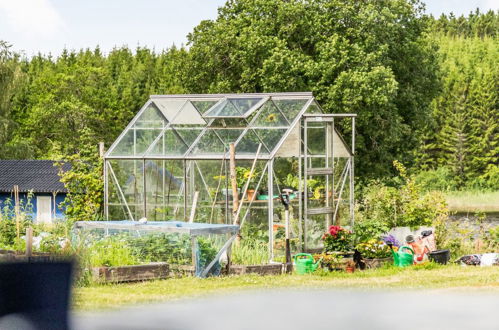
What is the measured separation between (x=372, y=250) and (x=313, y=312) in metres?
6.52

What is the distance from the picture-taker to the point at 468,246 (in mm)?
19172

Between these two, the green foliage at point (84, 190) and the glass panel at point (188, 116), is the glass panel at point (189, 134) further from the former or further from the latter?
the green foliage at point (84, 190)

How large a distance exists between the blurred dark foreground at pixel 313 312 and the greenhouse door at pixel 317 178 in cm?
617

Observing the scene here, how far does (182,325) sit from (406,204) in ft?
36.3

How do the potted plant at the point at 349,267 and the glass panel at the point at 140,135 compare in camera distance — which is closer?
the potted plant at the point at 349,267

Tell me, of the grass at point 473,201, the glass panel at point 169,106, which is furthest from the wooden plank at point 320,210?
the grass at point 473,201

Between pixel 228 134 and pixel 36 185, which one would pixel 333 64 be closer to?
pixel 228 134

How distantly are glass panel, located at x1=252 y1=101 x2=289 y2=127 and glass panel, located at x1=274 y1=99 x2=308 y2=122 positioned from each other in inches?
5.2

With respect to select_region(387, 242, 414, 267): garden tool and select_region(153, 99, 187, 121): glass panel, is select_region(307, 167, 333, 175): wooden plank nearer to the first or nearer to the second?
select_region(387, 242, 414, 267): garden tool

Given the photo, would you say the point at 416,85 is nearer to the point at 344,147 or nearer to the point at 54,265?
the point at 344,147

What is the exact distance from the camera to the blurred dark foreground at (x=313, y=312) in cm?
943

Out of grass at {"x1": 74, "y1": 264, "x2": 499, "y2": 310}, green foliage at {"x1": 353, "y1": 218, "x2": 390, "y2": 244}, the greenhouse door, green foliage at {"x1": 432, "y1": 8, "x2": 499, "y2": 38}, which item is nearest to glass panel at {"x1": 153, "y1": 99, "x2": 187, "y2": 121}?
the greenhouse door

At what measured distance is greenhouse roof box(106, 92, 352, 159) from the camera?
748 inches

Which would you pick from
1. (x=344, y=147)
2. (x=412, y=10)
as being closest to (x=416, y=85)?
(x=412, y=10)
